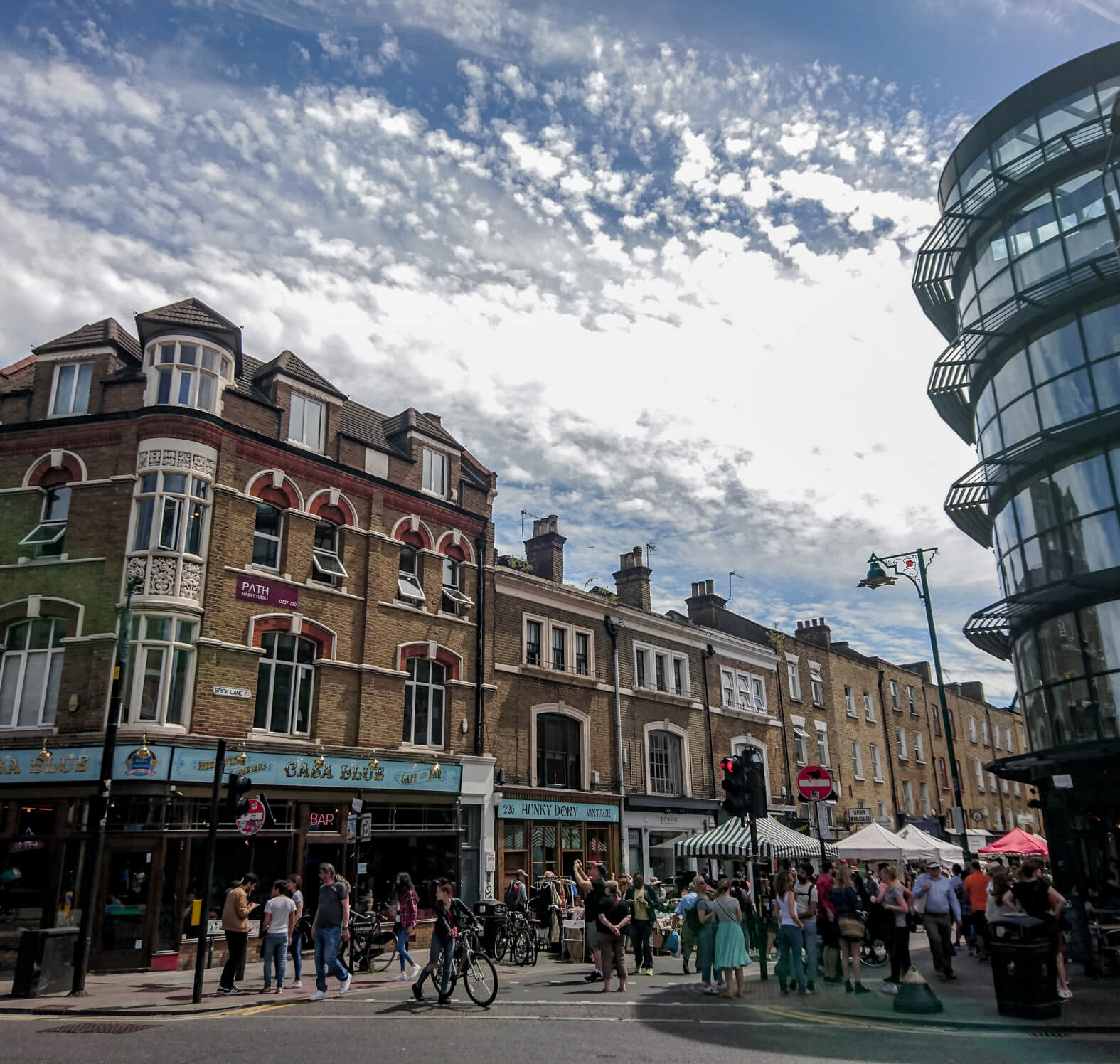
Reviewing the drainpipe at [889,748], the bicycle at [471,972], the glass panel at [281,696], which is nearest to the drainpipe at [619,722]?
the glass panel at [281,696]

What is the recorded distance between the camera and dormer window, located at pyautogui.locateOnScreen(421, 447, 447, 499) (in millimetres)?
25703

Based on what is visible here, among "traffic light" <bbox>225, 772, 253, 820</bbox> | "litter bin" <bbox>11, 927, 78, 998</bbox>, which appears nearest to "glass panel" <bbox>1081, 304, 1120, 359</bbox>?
"traffic light" <bbox>225, 772, 253, 820</bbox>

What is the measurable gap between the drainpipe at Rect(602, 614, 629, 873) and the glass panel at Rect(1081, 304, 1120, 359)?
51.4 ft

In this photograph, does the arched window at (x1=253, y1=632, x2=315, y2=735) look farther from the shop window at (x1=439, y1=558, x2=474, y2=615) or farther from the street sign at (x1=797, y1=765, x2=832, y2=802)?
the street sign at (x1=797, y1=765, x2=832, y2=802)

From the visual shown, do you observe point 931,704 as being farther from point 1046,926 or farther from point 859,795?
point 1046,926

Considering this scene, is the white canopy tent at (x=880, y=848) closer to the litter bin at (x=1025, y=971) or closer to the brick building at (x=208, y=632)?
the brick building at (x=208, y=632)

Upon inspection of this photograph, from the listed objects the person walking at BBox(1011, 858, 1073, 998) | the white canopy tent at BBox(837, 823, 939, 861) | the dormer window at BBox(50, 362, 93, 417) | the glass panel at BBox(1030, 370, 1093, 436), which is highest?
the dormer window at BBox(50, 362, 93, 417)

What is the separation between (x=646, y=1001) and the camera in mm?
12547

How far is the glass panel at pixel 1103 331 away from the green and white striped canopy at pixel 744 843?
13.2 metres

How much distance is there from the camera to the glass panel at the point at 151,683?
1819 cm

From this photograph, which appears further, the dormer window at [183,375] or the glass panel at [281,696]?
the glass panel at [281,696]

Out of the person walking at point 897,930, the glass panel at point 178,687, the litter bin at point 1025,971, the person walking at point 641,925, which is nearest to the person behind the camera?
the litter bin at point 1025,971

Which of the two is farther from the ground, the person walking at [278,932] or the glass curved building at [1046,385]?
the glass curved building at [1046,385]

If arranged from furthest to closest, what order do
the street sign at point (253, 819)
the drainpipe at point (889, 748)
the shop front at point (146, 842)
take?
the drainpipe at point (889, 748)
the shop front at point (146, 842)
the street sign at point (253, 819)
